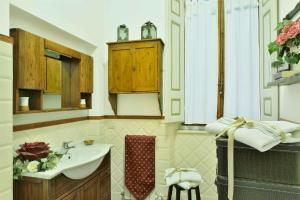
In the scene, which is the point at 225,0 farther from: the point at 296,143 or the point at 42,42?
the point at 296,143

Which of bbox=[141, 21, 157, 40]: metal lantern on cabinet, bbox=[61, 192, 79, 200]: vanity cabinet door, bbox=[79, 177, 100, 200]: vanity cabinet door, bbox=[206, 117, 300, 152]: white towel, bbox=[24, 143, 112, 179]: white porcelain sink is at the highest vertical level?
bbox=[141, 21, 157, 40]: metal lantern on cabinet

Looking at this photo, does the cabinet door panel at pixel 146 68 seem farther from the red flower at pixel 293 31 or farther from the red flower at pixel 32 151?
the red flower at pixel 293 31

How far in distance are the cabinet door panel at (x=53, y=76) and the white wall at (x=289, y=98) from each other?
6.62 ft

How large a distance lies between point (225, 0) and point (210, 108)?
1.41 m

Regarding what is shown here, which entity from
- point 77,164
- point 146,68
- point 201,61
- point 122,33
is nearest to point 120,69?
point 146,68

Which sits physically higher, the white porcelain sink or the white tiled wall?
the white tiled wall

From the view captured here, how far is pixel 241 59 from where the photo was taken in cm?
284

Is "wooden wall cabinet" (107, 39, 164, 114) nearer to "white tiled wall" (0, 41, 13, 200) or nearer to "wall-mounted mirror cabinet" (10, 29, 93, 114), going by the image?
"wall-mounted mirror cabinet" (10, 29, 93, 114)

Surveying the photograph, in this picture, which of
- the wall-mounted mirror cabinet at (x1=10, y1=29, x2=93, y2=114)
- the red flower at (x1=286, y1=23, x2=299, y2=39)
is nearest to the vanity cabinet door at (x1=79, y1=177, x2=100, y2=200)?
the wall-mounted mirror cabinet at (x1=10, y1=29, x2=93, y2=114)

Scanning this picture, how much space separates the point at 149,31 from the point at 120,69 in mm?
590

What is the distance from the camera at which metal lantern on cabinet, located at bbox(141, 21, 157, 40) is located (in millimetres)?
2764

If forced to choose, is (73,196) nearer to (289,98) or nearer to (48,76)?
(48,76)

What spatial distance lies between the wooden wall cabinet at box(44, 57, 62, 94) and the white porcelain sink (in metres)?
0.65

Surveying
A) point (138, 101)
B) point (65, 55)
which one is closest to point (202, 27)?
point (138, 101)
